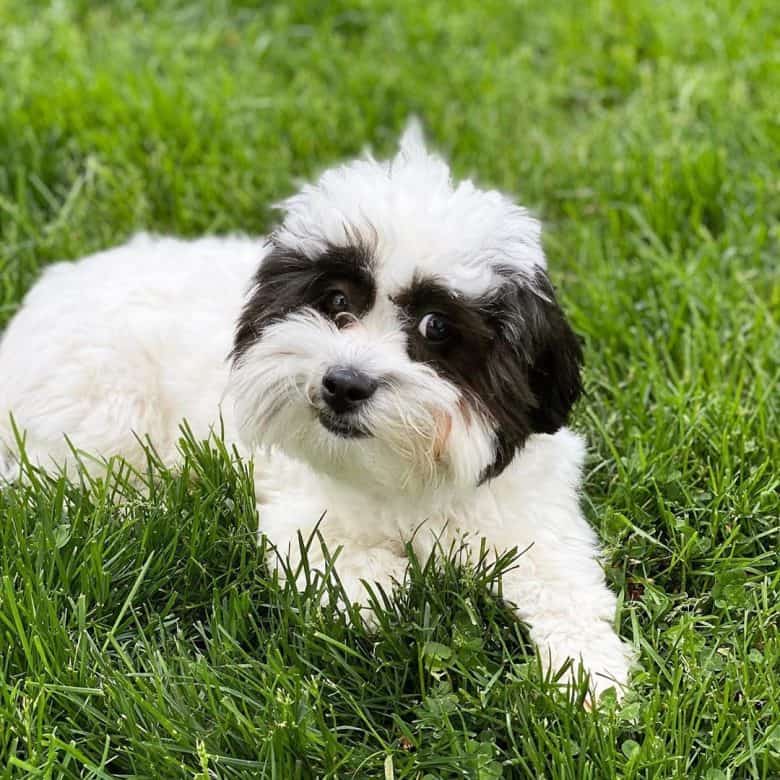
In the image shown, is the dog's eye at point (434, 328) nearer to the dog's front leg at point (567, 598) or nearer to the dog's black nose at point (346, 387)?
the dog's black nose at point (346, 387)

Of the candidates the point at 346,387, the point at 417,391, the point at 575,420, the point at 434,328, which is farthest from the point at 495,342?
the point at 575,420

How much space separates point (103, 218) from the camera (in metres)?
4.91

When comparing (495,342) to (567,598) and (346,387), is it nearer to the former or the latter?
(346,387)

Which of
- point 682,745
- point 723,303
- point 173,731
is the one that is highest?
point 723,303

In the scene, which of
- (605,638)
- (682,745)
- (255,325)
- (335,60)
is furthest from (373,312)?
(335,60)

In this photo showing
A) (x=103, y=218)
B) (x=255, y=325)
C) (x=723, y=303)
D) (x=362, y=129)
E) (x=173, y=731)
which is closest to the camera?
(x=173, y=731)

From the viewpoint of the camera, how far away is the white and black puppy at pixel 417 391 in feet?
9.04

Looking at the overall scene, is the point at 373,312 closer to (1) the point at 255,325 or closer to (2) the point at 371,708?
(1) the point at 255,325

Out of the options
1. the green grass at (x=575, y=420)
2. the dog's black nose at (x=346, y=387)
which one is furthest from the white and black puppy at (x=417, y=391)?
the green grass at (x=575, y=420)

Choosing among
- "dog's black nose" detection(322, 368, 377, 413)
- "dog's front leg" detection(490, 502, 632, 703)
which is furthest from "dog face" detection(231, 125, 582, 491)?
"dog's front leg" detection(490, 502, 632, 703)

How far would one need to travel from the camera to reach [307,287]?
291 cm

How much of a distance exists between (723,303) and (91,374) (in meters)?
2.03

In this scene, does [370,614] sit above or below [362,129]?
below

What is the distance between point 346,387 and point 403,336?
Result: 209mm
